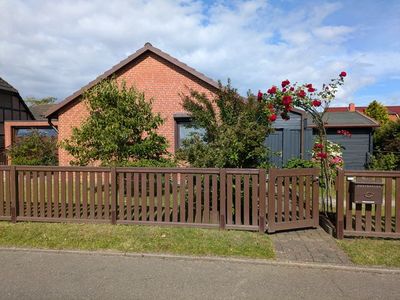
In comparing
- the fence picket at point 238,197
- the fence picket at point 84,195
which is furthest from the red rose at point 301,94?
the fence picket at point 84,195

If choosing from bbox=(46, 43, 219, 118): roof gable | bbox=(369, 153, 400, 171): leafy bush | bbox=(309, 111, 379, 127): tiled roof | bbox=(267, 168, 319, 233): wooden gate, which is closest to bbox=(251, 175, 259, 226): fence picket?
bbox=(267, 168, 319, 233): wooden gate

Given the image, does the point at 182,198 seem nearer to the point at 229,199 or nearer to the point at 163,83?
the point at 229,199

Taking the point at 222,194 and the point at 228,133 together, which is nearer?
the point at 222,194

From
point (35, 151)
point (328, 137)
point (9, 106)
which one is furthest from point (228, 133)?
point (9, 106)

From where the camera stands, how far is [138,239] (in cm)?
553

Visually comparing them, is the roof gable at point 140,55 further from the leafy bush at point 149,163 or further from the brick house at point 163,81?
the leafy bush at point 149,163

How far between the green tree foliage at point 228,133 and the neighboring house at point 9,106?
1818 centimetres

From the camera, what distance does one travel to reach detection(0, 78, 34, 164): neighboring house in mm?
22138

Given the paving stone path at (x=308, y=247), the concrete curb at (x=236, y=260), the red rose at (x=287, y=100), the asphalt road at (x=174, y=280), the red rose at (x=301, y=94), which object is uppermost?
the red rose at (x=301, y=94)

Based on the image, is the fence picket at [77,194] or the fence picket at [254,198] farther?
the fence picket at [77,194]

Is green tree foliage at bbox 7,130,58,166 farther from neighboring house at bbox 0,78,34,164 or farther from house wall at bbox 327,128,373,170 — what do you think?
house wall at bbox 327,128,373,170

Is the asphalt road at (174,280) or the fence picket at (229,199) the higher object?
the fence picket at (229,199)

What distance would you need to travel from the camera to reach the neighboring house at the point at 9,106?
2214 centimetres

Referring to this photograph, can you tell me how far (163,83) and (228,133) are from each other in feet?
22.9
